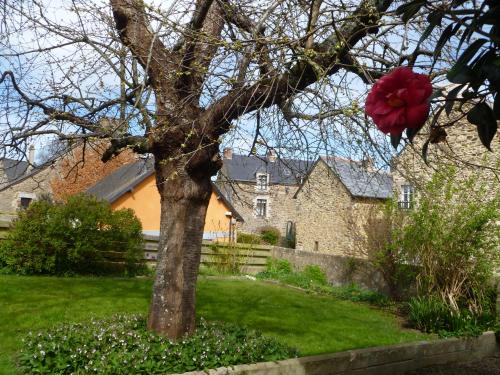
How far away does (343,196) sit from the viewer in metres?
25.2

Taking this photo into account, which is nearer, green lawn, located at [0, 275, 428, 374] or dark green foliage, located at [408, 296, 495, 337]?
green lawn, located at [0, 275, 428, 374]

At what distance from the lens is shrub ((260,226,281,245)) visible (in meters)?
35.5

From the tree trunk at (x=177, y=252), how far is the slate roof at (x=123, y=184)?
13027 mm

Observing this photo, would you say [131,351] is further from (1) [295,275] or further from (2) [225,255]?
(1) [295,275]

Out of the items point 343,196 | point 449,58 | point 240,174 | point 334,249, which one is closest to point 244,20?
point 449,58

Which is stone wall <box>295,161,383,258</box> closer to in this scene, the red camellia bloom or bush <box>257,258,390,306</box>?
bush <box>257,258,390,306</box>

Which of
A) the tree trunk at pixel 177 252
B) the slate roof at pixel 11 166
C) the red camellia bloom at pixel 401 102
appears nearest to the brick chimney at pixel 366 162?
the tree trunk at pixel 177 252

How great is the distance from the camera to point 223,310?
855 centimetres

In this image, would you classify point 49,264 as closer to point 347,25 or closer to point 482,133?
point 347,25

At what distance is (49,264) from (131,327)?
259 inches

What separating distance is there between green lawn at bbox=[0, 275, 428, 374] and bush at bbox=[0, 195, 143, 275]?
73 cm

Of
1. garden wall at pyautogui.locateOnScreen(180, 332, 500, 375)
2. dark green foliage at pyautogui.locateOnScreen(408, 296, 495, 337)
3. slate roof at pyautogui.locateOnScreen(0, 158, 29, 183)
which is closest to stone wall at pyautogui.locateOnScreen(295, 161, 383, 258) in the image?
dark green foliage at pyautogui.locateOnScreen(408, 296, 495, 337)

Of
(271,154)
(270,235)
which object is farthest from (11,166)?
(270,235)

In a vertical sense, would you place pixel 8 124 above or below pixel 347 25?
below
